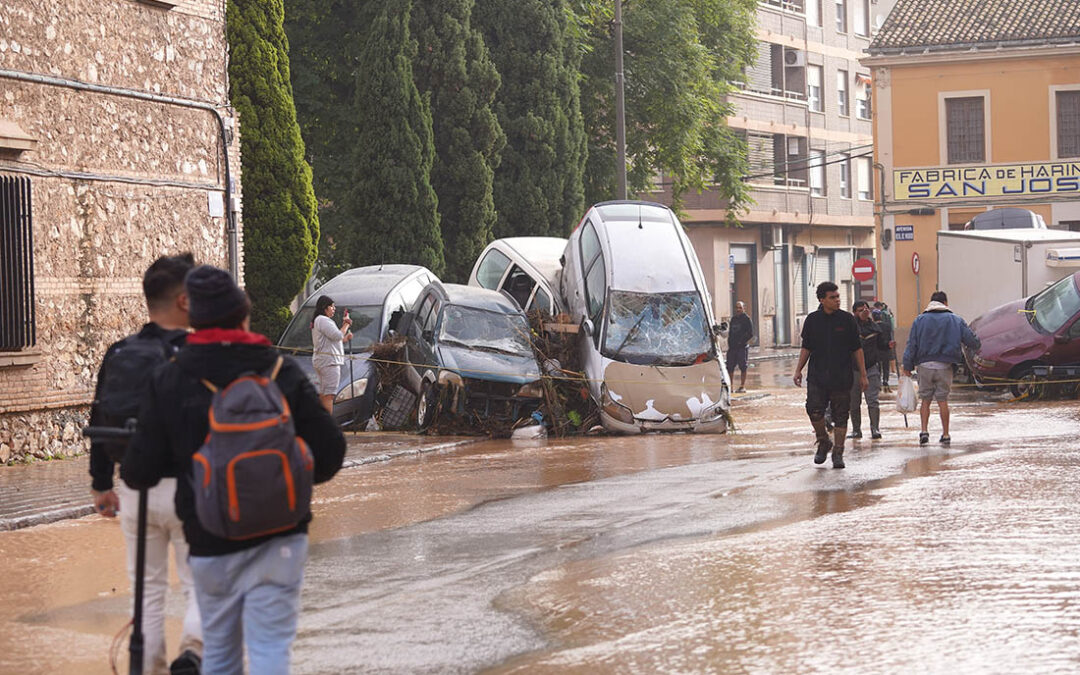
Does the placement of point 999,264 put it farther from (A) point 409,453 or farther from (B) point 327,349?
(A) point 409,453

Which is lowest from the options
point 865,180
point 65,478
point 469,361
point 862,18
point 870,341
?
point 65,478

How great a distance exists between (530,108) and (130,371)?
3036 cm

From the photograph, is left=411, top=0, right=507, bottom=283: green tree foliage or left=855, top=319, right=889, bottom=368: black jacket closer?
left=855, top=319, right=889, bottom=368: black jacket

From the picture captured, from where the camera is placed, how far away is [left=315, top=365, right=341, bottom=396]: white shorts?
20.0 m

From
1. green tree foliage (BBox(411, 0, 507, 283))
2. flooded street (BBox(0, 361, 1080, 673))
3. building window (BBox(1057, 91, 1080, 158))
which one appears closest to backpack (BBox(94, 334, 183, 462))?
flooded street (BBox(0, 361, 1080, 673))

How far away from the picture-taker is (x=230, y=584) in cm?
518

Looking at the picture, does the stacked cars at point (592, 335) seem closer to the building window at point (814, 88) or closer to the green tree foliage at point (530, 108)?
the green tree foliage at point (530, 108)

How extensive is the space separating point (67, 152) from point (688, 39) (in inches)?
965

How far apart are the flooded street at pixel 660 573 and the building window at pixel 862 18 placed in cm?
5184

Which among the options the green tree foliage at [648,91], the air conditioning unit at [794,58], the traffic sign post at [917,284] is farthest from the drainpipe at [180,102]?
the air conditioning unit at [794,58]

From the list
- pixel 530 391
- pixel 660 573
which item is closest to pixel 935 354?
pixel 530 391

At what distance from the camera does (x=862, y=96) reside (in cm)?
6638

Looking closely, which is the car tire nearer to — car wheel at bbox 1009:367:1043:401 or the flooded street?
the flooded street

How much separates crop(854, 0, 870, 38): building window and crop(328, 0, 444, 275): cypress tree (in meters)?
36.9
